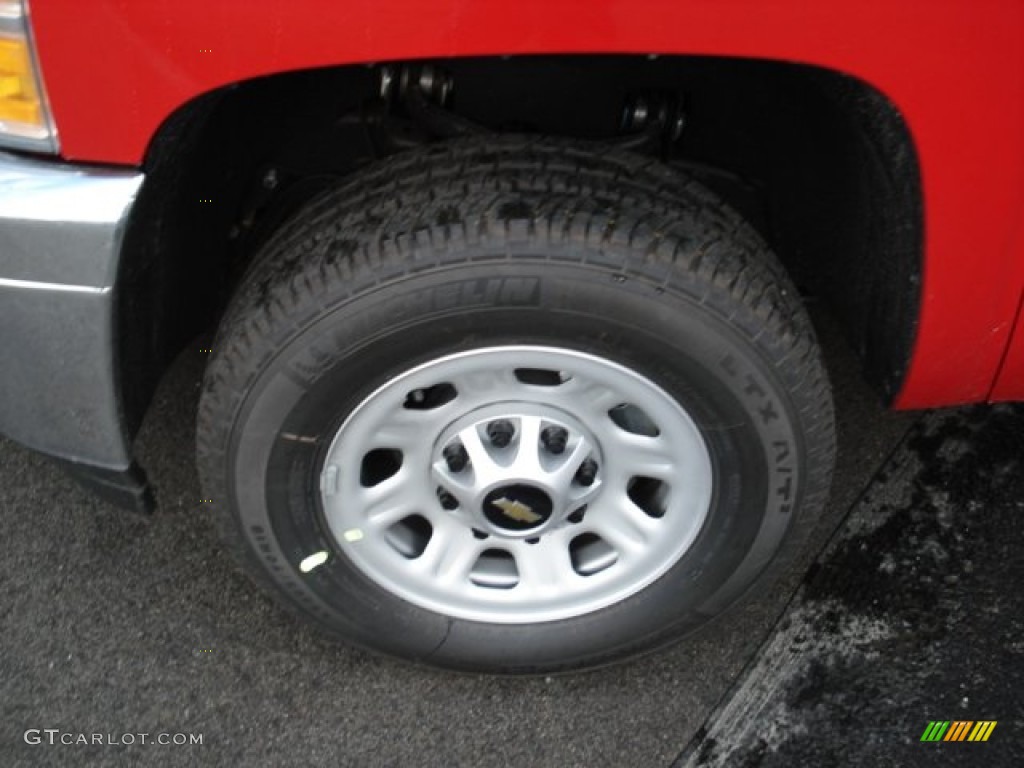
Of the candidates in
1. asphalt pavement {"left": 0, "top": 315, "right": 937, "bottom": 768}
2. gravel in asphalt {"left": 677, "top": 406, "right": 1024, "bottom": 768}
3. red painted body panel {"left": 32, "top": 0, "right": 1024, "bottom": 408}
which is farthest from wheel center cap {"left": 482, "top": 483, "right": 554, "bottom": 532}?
red painted body panel {"left": 32, "top": 0, "right": 1024, "bottom": 408}

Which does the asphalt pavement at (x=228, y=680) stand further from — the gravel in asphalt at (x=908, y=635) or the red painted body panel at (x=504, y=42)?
the red painted body panel at (x=504, y=42)

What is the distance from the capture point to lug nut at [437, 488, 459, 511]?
209 centimetres

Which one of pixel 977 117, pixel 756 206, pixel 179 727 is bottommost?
pixel 179 727

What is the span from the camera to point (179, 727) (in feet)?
7.11

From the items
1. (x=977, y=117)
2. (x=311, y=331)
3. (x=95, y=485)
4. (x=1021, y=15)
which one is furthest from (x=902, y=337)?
(x=95, y=485)

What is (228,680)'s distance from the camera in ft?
7.34

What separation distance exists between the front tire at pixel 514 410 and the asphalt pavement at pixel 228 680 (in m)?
0.12

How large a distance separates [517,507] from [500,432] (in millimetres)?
147

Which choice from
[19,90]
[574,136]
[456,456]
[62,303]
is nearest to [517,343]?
[456,456]

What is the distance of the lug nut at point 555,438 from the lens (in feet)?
6.48

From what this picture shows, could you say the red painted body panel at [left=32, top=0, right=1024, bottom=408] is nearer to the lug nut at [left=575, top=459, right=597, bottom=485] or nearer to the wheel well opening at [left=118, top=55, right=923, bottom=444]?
the wheel well opening at [left=118, top=55, right=923, bottom=444]

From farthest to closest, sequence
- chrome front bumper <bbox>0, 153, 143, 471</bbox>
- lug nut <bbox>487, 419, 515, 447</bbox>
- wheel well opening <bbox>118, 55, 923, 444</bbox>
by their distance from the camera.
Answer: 1. lug nut <bbox>487, 419, 515, 447</bbox>
2. wheel well opening <bbox>118, 55, 923, 444</bbox>
3. chrome front bumper <bbox>0, 153, 143, 471</bbox>

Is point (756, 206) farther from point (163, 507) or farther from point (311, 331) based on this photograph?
point (163, 507)

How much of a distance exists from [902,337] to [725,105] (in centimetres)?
52
